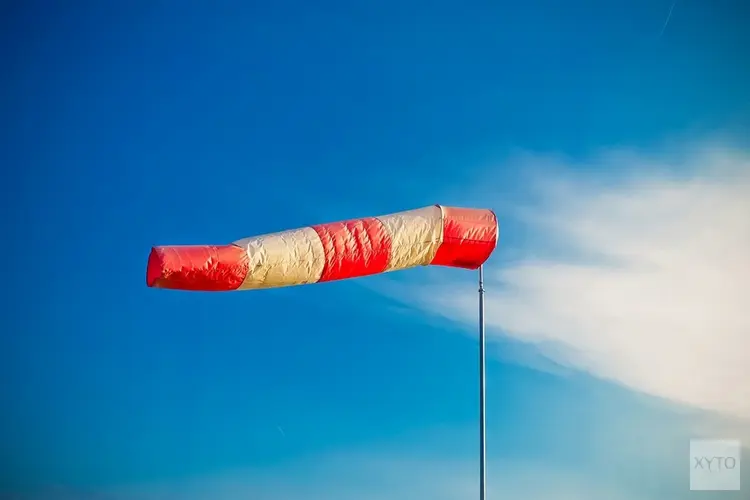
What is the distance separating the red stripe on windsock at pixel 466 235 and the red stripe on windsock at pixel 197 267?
797 mm

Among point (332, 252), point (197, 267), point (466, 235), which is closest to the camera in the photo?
point (197, 267)

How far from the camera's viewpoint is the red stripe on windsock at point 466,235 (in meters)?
3.22

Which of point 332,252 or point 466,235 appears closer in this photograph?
point 332,252

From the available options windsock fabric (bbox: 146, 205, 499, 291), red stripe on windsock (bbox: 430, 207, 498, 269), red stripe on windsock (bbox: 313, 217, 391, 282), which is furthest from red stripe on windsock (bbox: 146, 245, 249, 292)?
red stripe on windsock (bbox: 430, 207, 498, 269)

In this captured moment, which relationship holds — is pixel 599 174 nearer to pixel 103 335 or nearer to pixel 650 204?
pixel 650 204

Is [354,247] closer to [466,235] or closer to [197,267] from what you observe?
[466,235]

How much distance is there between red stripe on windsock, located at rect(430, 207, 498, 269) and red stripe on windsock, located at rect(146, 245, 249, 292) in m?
0.80

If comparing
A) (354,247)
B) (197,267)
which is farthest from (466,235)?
(197,267)

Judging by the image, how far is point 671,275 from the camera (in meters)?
3.97

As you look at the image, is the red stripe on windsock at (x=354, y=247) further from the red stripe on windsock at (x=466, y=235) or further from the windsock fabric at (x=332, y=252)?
the red stripe on windsock at (x=466, y=235)

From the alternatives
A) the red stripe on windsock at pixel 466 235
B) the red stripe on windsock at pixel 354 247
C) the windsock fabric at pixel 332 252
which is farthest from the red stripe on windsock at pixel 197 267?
the red stripe on windsock at pixel 466 235

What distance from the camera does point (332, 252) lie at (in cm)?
302

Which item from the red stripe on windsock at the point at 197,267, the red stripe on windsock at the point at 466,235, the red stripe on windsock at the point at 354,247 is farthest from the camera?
the red stripe on windsock at the point at 466,235

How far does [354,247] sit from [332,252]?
0.29 feet
